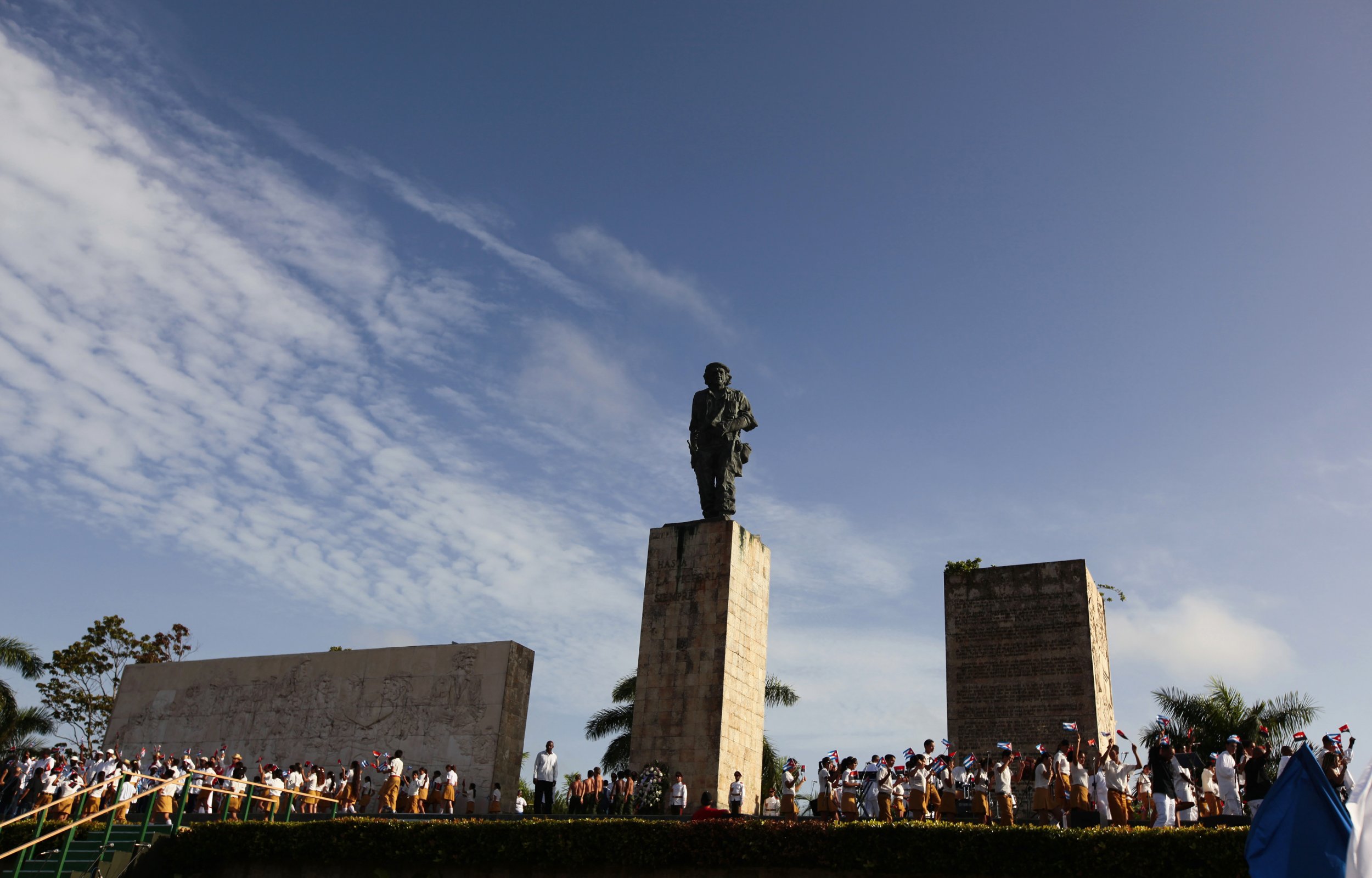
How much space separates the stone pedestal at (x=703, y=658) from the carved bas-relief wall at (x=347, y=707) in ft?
11.1

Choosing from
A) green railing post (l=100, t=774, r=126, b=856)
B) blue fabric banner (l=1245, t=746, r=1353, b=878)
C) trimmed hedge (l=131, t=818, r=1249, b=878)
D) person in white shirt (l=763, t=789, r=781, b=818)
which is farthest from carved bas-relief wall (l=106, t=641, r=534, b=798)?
blue fabric banner (l=1245, t=746, r=1353, b=878)

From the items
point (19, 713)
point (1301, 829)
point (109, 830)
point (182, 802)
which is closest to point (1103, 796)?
point (1301, 829)

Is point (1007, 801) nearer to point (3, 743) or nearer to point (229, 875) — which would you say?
point (229, 875)

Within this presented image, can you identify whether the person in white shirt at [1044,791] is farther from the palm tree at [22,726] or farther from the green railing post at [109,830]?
the palm tree at [22,726]

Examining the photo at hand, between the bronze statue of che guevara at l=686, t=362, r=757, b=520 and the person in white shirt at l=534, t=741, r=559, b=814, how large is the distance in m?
4.48

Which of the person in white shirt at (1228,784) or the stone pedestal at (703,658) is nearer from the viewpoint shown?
the person in white shirt at (1228,784)

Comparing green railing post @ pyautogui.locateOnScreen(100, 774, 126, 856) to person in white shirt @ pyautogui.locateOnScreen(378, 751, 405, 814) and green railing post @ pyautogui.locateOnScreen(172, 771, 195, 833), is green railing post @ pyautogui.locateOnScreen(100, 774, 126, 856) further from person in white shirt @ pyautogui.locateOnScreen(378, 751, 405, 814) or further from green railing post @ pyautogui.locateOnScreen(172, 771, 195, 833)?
person in white shirt @ pyautogui.locateOnScreen(378, 751, 405, 814)

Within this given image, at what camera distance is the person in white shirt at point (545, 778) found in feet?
48.0

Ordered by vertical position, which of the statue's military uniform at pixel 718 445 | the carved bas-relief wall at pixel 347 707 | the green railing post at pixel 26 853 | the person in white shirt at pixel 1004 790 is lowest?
the green railing post at pixel 26 853

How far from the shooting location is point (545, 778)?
48.0ft

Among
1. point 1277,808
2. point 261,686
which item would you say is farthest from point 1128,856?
point 261,686

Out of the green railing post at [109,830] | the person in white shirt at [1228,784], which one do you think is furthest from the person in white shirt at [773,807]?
the green railing post at [109,830]

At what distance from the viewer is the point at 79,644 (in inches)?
1086

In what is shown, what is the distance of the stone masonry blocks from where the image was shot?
678 inches
